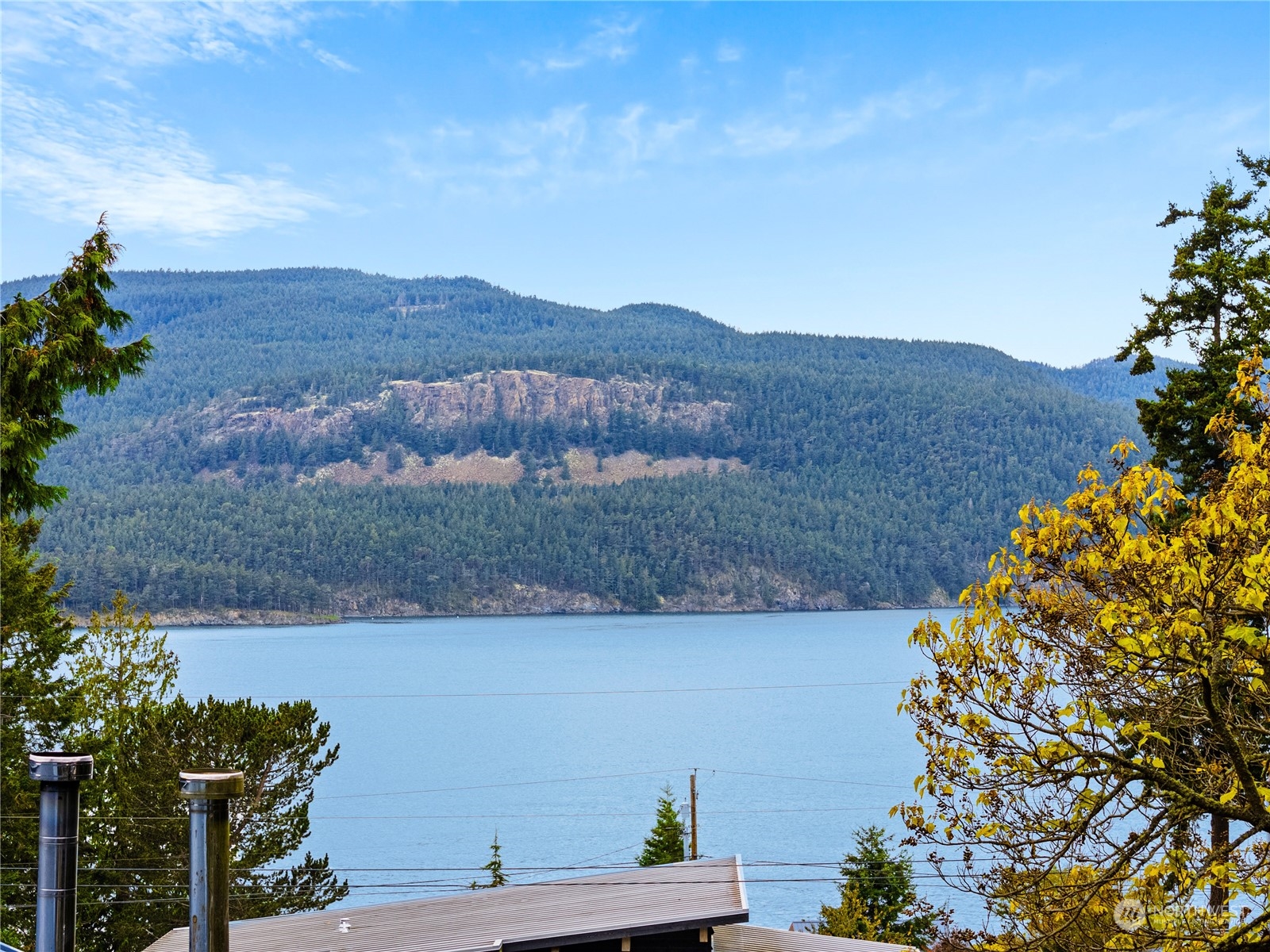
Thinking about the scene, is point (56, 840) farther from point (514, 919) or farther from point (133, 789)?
point (133, 789)

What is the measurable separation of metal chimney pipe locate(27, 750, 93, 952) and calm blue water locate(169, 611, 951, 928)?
963 inches

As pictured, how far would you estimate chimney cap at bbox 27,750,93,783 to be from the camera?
5.41 meters

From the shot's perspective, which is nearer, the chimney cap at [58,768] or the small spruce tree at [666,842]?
the chimney cap at [58,768]

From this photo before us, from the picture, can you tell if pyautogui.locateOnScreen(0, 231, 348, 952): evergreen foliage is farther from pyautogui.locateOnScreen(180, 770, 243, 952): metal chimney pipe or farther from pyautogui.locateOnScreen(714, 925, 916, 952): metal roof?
pyautogui.locateOnScreen(180, 770, 243, 952): metal chimney pipe

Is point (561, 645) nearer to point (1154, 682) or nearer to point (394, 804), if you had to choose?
point (394, 804)

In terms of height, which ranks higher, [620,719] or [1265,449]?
[1265,449]

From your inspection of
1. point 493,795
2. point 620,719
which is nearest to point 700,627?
point 620,719

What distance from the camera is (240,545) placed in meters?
192

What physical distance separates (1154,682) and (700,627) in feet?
558

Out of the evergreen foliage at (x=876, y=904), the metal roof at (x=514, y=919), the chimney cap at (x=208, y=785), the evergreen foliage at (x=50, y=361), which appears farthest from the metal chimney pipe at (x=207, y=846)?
the evergreen foliage at (x=876, y=904)

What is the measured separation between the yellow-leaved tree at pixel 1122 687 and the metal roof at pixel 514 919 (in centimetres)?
961

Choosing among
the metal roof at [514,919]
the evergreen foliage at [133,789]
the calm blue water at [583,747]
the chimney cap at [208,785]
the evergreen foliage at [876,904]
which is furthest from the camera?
the calm blue water at [583,747]

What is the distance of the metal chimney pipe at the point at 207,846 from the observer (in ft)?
17.1

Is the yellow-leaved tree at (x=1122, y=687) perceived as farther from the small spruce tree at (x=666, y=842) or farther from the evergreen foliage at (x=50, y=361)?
the small spruce tree at (x=666, y=842)
